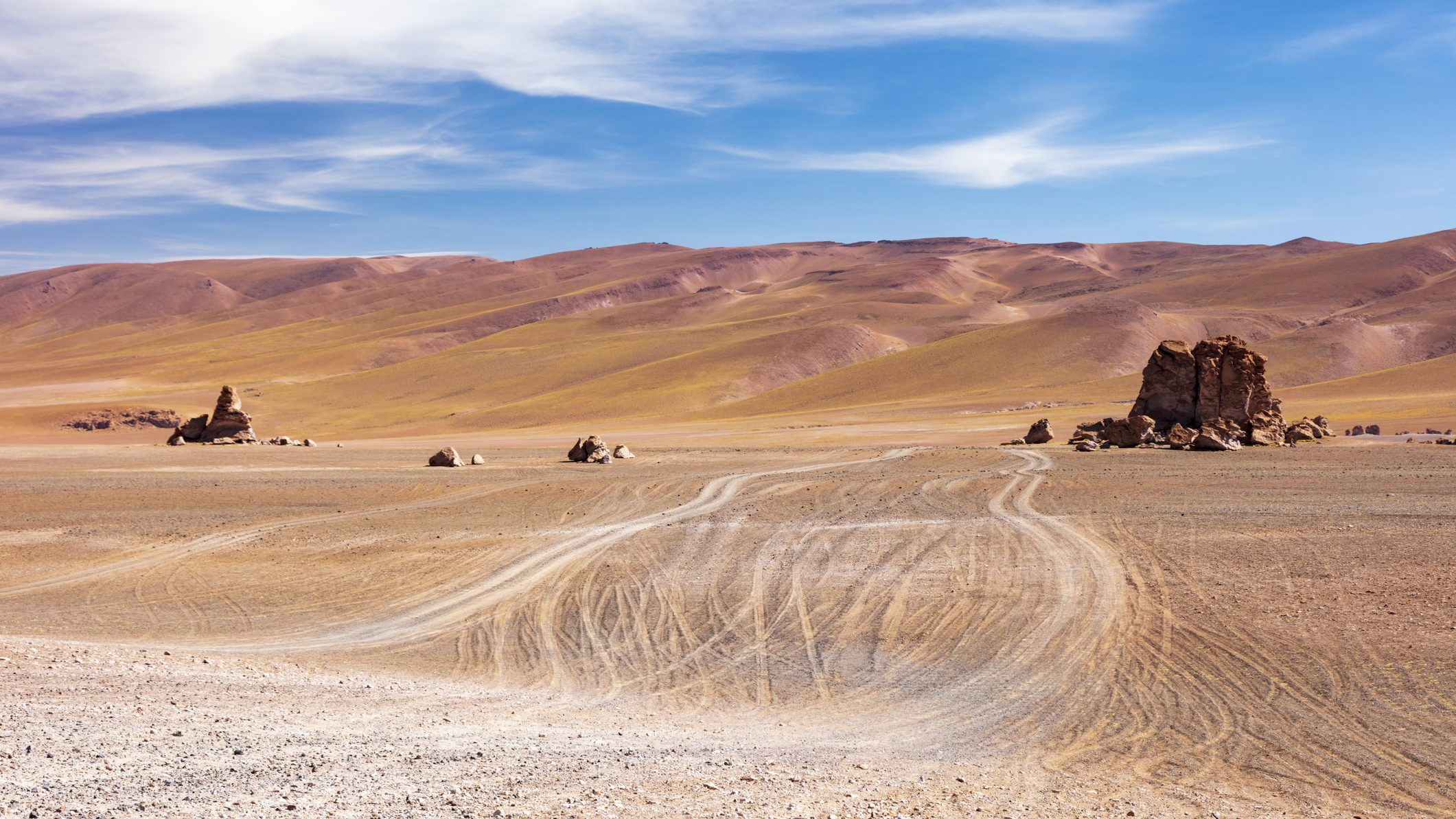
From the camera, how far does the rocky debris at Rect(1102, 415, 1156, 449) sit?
35.3 meters

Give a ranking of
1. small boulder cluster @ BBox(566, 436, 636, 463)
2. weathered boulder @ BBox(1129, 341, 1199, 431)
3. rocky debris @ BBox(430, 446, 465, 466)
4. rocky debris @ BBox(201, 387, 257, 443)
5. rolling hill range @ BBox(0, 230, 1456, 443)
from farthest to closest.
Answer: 1. rolling hill range @ BBox(0, 230, 1456, 443)
2. rocky debris @ BBox(201, 387, 257, 443)
3. weathered boulder @ BBox(1129, 341, 1199, 431)
4. small boulder cluster @ BBox(566, 436, 636, 463)
5. rocky debris @ BBox(430, 446, 465, 466)

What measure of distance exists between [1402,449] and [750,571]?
78.2 ft

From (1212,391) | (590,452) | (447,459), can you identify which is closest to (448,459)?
(447,459)

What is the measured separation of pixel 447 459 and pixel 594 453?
464 centimetres

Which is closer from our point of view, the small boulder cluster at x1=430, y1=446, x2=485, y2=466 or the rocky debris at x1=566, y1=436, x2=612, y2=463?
the small boulder cluster at x1=430, y1=446, x2=485, y2=466

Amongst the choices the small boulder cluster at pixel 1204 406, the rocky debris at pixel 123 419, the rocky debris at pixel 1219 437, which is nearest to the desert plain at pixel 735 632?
the rocky debris at pixel 1219 437

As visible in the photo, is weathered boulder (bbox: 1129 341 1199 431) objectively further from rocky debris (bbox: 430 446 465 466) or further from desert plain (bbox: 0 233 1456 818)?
rocky debris (bbox: 430 446 465 466)

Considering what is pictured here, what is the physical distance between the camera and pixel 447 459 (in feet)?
112

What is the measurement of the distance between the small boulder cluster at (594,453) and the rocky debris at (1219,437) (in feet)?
59.8

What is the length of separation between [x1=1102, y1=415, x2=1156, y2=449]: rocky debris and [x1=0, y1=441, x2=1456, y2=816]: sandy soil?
940 centimetres

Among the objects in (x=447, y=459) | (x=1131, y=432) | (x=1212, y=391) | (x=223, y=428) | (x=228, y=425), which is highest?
(x=1212, y=391)

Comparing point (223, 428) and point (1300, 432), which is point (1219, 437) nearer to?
point (1300, 432)

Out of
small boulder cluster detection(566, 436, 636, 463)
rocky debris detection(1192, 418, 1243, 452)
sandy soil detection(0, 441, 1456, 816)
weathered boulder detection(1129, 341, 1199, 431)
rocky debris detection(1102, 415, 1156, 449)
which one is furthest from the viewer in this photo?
weathered boulder detection(1129, 341, 1199, 431)

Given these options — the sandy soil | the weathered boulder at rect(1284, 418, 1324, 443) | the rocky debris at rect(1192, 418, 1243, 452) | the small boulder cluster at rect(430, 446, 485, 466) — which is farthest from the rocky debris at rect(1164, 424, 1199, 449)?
the small boulder cluster at rect(430, 446, 485, 466)
